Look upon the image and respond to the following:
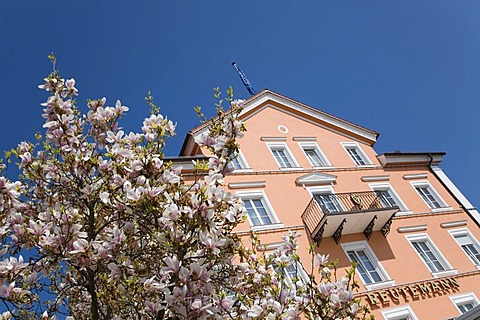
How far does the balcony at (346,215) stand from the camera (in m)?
15.4

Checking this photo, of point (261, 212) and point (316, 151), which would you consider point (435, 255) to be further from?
point (261, 212)

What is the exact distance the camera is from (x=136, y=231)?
4.87 metres

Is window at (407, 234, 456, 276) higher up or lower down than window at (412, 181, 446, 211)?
lower down

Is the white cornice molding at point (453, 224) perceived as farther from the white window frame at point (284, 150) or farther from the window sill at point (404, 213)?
the white window frame at point (284, 150)

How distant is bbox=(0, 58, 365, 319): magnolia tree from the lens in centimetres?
394

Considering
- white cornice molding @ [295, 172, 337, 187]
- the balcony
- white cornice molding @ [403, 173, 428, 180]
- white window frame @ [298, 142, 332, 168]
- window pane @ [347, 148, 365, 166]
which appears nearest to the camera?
the balcony

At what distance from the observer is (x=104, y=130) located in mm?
5648

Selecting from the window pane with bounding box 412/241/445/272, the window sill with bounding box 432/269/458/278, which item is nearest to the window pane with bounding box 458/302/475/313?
→ the window sill with bounding box 432/269/458/278

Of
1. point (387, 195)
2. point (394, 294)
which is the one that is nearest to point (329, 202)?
point (387, 195)

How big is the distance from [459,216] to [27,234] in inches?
802

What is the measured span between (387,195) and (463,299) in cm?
556

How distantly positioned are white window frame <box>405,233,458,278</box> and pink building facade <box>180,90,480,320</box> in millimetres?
44

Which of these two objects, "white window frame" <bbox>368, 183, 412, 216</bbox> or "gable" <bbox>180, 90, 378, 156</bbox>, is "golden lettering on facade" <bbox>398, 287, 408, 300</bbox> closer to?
"white window frame" <bbox>368, 183, 412, 216</bbox>

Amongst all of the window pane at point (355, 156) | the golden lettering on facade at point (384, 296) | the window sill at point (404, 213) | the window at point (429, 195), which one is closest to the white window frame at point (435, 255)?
the window sill at point (404, 213)
